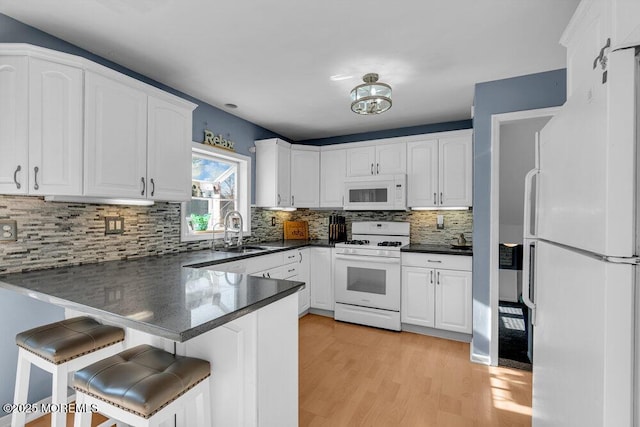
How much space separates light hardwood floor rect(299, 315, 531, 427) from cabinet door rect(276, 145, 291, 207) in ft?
5.62

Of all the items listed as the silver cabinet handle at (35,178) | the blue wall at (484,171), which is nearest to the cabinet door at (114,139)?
the silver cabinet handle at (35,178)

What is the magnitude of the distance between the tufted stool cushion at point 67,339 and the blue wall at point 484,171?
2725 mm

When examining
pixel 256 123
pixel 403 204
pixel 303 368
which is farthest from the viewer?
pixel 256 123

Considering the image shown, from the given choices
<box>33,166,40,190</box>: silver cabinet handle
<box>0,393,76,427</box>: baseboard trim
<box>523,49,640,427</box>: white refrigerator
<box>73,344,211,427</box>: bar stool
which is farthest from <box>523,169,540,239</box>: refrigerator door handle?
<box>0,393,76,427</box>: baseboard trim

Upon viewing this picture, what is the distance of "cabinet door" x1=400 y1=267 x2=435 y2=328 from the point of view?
315 cm

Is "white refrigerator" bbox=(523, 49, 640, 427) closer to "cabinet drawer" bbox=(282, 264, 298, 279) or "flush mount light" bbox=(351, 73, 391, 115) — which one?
"flush mount light" bbox=(351, 73, 391, 115)

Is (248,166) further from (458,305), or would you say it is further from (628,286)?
(628,286)

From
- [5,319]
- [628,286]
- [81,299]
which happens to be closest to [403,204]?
[628,286]

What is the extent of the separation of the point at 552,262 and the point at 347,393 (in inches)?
63.4

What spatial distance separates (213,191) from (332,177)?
5.17 ft

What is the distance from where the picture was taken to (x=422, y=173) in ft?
11.5

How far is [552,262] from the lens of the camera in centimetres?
124

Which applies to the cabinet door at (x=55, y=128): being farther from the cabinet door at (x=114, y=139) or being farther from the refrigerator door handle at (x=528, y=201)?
the refrigerator door handle at (x=528, y=201)

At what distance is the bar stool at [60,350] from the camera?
1.35 metres
